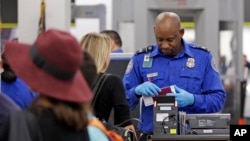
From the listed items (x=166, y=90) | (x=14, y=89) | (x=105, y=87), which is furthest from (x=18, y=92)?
(x=166, y=90)

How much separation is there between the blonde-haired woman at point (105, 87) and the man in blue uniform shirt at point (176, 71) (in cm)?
30

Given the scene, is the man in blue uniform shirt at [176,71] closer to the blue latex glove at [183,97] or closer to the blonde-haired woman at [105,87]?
the blue latex glove at [183,97]

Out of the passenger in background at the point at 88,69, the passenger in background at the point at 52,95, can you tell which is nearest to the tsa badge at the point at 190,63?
the passenger in background at the point at 88,69

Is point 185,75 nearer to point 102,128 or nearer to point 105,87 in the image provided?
point 105,87

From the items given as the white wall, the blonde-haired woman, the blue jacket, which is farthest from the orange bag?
the white wall

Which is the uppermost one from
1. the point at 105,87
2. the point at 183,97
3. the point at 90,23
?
the point at 90,23

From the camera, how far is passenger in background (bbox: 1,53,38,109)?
12.8 feet

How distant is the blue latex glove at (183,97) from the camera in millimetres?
4875

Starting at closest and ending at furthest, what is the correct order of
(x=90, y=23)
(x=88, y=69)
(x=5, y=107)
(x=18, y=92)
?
1. (x=5, y=107)
2. (x=88, y=69)
3. (x=18, y=92)
4. (x=90, y=23)

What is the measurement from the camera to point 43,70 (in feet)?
9.05

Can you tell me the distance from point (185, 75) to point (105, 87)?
766 mm

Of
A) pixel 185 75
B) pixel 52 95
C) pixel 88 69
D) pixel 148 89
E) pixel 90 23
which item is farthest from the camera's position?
pixel 90 23

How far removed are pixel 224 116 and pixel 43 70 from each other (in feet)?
7.70

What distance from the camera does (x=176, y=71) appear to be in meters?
5.09
